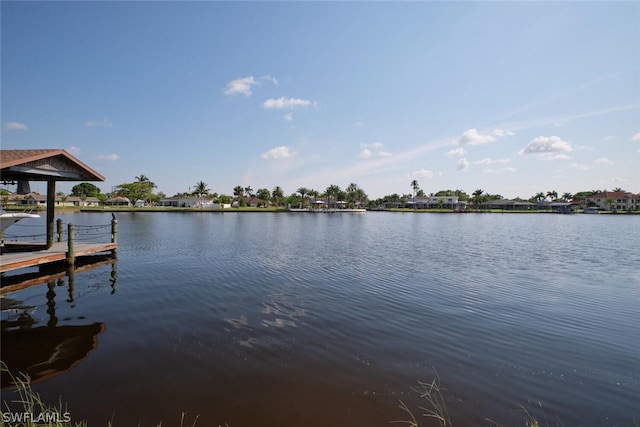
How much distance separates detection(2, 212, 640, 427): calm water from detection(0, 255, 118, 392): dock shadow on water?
0.47 feet

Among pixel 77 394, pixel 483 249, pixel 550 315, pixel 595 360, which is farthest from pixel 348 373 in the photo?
pixel 483 249

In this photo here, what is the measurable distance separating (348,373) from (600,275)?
58.5ft

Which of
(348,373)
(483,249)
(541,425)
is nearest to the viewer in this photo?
(541,425)

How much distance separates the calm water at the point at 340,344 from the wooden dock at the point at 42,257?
1.14 metres

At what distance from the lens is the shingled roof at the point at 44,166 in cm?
1200

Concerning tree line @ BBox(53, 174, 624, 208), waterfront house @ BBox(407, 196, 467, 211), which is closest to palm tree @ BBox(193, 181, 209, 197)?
tree line @ BBox(53, 174, 624, 208)

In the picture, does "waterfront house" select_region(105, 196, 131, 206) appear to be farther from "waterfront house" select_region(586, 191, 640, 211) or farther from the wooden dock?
"waterfront house" select_region(586, 191, 640, 211)

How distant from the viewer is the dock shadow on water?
6.75 metres

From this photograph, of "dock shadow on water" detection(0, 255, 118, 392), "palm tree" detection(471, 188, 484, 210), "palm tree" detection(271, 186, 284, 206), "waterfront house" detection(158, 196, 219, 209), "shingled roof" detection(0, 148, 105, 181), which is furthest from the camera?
"palm tree" detection(471, 188, 484, 210)

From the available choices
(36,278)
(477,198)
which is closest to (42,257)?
(36,278)

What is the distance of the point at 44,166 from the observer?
1365 cm

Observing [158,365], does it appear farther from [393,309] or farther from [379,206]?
[379,206]

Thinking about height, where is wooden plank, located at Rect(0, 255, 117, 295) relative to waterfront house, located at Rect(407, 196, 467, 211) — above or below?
below

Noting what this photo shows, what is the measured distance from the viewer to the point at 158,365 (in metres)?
6.81
